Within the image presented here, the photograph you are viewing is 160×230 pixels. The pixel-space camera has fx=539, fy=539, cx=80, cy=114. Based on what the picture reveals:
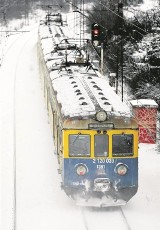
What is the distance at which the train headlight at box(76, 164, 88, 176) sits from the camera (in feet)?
40.7

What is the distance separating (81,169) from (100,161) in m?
0.48

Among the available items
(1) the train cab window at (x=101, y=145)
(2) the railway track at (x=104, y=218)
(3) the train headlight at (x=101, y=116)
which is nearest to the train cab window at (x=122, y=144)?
(1) the train cab window at (x=101, y=145)

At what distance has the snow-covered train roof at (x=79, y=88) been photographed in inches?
496

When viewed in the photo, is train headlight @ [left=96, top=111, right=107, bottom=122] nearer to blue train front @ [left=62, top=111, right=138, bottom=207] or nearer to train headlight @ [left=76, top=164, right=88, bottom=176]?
blue train front @ [left=62, top=111, right=138, bottom=207]

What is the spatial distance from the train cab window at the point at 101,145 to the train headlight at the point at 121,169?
0.39 meters

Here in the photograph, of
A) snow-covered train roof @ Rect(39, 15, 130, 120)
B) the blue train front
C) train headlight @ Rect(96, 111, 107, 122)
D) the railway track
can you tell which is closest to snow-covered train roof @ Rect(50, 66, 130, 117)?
snow-covered train roof @ Rect(39, 15, 130, 120)

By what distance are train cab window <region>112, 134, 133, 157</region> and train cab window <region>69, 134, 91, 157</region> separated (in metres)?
0.60

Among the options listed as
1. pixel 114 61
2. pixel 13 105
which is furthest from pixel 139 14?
pixel 13 105

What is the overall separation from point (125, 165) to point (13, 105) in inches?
511

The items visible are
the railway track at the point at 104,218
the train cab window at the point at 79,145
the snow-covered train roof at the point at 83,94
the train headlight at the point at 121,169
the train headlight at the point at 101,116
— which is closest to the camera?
the train headlight at the point at 101,116

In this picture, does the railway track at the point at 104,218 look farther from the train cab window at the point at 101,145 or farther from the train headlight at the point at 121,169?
the train cab window at the point at 101,145

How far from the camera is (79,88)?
14188 mm

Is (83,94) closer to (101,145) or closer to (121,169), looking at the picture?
(101,145)

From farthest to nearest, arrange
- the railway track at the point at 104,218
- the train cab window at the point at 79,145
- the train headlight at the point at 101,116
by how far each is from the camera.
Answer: the train cab window at the point at 79,145
the railway track at the point at 104,218
the train headlight at the point at 101,116
